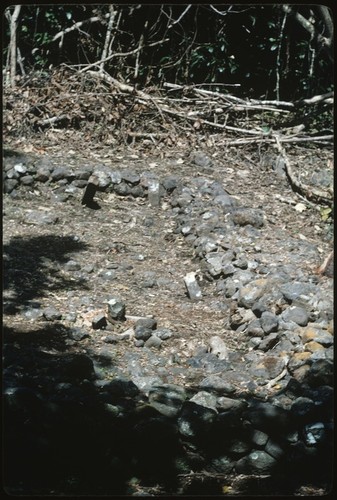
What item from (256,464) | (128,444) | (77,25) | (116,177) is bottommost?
(116,177)

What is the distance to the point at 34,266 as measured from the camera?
522 cm

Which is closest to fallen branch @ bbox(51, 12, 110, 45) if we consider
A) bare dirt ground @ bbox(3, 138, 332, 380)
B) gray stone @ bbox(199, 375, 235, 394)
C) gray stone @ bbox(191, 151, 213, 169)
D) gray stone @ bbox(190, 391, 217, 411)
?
bare dirt ground @ bbox(3, 138, 332, 380)

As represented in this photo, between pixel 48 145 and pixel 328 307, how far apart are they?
3945 millimetres

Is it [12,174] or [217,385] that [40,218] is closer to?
[12,174]

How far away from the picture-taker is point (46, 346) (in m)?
4.02

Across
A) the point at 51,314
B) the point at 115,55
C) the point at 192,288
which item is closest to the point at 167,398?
the point at 51,314

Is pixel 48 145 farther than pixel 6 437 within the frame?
Yes

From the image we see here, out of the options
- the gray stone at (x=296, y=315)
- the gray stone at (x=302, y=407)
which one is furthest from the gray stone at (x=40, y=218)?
the gray stone at (x=302, y=407)

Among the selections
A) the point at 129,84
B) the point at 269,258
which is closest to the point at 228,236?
the point at 269,258

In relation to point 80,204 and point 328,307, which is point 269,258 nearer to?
point 328,307

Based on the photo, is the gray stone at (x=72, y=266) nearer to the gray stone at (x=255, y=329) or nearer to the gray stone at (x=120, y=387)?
the gray stone at (x=255, y=329)

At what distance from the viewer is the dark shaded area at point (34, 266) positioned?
15.7ft

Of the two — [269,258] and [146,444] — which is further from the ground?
Answer: [146,444]

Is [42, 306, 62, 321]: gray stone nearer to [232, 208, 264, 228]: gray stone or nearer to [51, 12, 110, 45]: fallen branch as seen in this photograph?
[232, 208, 264, 228]: gray stone
